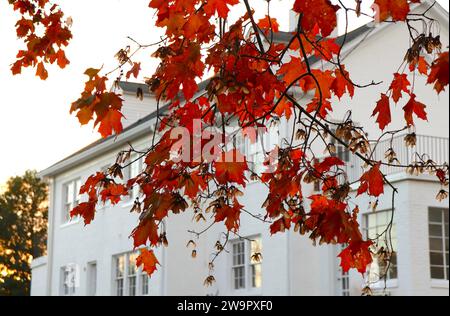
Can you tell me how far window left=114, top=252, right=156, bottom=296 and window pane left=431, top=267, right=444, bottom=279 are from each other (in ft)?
29.0

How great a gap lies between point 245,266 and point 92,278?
7923 millimetres

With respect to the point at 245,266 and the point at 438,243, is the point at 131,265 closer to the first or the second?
the point at 245,266

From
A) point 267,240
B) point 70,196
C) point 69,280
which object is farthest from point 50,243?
point 267,240

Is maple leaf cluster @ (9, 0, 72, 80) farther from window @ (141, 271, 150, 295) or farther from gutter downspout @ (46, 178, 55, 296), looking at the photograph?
gutter downspout @ (46, 178, 55, 296)

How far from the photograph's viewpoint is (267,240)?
912 inches

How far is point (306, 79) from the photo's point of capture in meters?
6.70

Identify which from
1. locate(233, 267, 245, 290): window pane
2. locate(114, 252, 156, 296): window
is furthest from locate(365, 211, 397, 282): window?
locate(114, 252, 156, 296): window

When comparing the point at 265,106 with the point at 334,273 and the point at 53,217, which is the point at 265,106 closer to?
the point at 334,273

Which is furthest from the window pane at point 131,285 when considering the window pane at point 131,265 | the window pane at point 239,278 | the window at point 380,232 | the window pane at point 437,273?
the window pane at point 437,273

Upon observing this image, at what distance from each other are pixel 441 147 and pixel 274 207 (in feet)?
59.5

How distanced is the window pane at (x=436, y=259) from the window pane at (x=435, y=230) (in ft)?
1.44

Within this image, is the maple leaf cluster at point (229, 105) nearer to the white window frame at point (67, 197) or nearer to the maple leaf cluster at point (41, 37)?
the maple leaf cluster at point (41, 37)

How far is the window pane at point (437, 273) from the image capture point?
2069cm

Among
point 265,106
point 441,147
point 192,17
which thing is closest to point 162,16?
point 192,17
